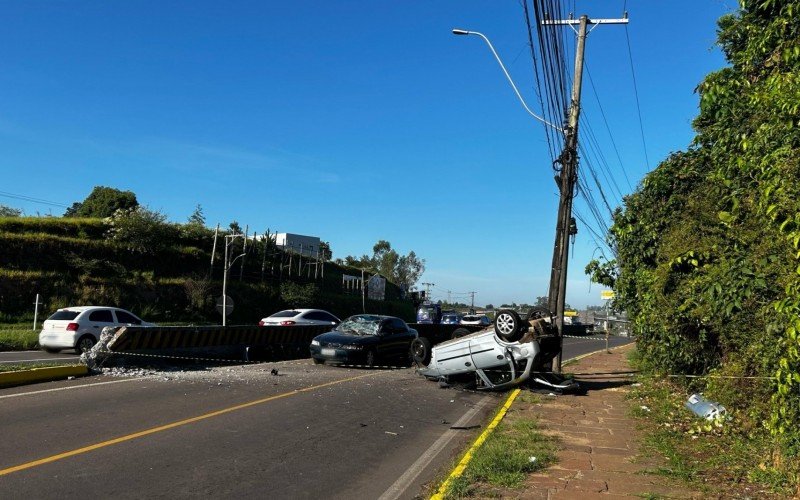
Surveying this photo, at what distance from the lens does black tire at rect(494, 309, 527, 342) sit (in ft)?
39.1

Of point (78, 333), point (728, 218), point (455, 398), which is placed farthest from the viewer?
point (78, 333)

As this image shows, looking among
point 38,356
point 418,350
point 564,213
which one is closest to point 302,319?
point 38,356

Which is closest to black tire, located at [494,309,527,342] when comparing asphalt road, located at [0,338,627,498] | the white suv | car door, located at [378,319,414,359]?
asphalt road, located at [0,338,627,498]

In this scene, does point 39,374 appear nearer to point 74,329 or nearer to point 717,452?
point 74,329

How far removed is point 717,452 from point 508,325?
15.8 feet

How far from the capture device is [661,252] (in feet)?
38.5

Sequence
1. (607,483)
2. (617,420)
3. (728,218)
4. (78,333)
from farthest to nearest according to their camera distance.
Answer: (78,333), (617,420), (728,218), (607,483)

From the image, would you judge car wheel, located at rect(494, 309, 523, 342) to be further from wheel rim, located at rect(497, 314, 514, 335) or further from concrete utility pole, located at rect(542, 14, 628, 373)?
concrete utility pole, located at rect(542, 14, 628, 373)

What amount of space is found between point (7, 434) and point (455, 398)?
8050 mm

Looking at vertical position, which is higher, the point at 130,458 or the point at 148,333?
the point at 148,333

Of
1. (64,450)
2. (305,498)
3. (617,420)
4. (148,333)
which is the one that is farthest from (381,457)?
(148,333)

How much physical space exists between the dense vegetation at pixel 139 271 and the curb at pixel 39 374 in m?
21.9

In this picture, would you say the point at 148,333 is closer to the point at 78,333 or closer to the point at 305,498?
the point at 78,333

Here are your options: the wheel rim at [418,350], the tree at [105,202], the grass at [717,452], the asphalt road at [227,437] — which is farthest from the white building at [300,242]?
the grass at [717,452]
